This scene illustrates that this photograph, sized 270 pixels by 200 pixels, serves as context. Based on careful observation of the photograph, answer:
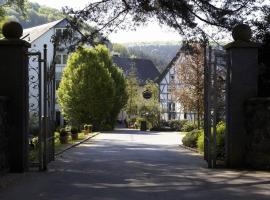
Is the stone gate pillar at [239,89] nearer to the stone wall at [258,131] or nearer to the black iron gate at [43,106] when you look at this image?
the stone wall at [258,131]

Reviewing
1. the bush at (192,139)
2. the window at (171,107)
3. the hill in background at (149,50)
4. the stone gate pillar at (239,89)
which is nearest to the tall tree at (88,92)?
the window at (171,107)

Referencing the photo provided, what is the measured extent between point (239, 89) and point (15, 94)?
18.6 ft

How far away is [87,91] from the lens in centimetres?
5016

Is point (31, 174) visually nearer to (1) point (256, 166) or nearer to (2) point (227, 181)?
(2) point (227, 181)

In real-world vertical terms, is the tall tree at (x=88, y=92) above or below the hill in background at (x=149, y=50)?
below

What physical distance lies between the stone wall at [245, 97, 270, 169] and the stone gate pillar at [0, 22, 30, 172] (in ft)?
18.4

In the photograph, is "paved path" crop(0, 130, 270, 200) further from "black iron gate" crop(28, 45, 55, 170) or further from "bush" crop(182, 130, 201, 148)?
"bush" crop(182, 130, 201, 148)

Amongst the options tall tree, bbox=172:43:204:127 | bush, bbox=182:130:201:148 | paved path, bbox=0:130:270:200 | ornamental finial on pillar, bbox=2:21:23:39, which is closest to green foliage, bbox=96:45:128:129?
tall tree, bbox=172:43:204:127

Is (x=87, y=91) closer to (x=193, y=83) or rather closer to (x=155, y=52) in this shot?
(x=193, y=83)

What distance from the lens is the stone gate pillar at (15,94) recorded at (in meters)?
13.2

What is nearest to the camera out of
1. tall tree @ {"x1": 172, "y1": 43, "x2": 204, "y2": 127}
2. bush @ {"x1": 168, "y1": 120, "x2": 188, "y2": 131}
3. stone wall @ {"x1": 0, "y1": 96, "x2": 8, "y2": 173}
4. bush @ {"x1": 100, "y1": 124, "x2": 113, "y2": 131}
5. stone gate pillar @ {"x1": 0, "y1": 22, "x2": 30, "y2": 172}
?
stone wall @ {"x1": 0, "y1": 96, "x2": 8, "y2": 173}

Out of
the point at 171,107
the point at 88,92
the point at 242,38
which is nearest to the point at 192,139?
the point at 242,38

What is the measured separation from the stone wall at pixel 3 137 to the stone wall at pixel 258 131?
6044mm

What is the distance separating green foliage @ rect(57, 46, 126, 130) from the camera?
5034cm
